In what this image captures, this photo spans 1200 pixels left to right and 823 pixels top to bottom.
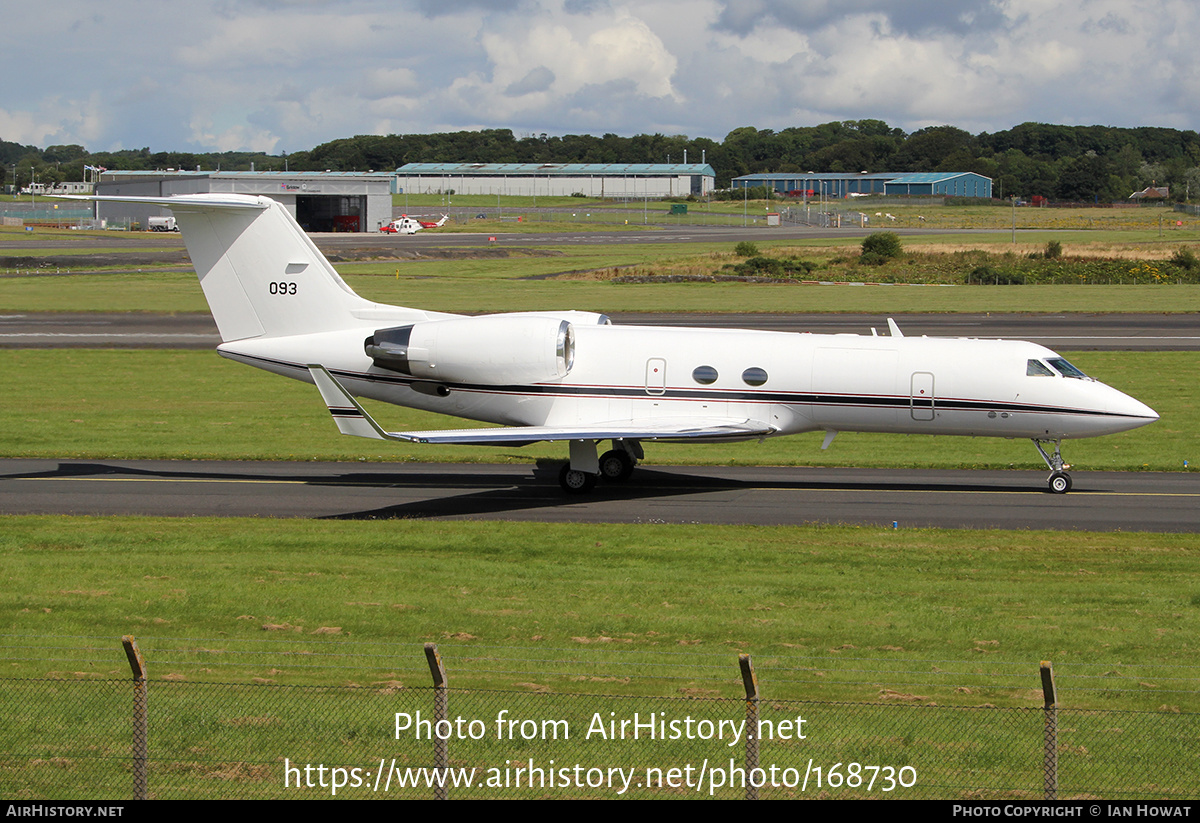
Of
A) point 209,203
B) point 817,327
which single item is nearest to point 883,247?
point 817,327

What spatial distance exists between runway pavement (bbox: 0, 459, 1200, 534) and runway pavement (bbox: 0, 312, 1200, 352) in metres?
22.3

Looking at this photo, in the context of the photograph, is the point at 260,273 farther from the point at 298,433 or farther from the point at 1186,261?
the point at 1186,261

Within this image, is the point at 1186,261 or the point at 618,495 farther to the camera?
the point at 1186,261

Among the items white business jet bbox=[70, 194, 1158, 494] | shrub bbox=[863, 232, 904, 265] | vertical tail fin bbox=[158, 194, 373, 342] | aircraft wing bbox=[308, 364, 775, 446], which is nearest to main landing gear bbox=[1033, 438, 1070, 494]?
white business jet bbox=[70, 194, 1158, 494]

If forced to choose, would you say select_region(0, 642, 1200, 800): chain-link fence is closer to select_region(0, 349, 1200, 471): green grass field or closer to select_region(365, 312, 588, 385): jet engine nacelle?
select_region(365, 312, 588, 385): jet engine nacelle

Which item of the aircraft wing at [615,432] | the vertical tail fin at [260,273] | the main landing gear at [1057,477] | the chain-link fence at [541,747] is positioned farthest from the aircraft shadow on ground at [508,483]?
the chain-link fence at [541,747]

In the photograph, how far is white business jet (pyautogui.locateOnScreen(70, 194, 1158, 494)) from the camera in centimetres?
2455

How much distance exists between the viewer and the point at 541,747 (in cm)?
1141

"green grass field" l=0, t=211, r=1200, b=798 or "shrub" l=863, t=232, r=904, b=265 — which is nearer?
"green grass field" l=0, t=211, r=1200, b=798

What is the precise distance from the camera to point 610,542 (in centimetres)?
2098

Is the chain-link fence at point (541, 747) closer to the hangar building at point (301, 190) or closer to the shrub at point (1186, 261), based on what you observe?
the shrub at point (1186, 261)

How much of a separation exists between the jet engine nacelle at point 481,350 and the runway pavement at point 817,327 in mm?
25642

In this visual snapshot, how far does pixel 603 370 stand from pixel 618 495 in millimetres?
2774

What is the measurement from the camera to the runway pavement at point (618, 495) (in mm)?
23328
